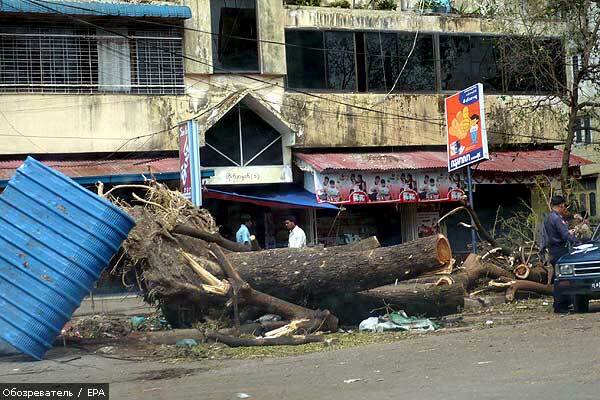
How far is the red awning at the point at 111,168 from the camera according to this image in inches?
795

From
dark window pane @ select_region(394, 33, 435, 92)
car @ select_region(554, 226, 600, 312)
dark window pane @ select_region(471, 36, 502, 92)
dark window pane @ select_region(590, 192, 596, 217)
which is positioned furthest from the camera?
dark window pane @ select_region(590, 192, 596, 217)

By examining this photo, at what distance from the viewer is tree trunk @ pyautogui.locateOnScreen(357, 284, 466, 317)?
41.8ft

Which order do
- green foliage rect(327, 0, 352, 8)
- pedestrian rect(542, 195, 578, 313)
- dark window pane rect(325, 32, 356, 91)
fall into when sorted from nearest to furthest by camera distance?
pedestrian rect(542, 195, 578, 313) < dark window pane rect(325, 32, 356, 91) < green foliage rect(327, 0, 352, 8)

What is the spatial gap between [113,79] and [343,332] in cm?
1274

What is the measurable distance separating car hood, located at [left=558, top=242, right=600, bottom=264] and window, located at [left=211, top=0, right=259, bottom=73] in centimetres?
1314

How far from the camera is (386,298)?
12734mm

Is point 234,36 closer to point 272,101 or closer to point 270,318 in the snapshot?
point 272,101

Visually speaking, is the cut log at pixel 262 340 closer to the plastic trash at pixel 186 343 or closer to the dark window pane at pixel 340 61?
the plastic trash at pixel 186 343

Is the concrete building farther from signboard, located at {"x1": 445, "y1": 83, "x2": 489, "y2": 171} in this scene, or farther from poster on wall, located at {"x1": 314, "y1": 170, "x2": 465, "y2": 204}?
signboard, located at {"x1": 445, "y1": 83, "x2": 489, "y2": 171}

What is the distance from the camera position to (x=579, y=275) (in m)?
12.1

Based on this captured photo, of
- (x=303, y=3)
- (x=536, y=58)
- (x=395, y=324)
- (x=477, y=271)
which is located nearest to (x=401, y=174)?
(x=536, y=58)

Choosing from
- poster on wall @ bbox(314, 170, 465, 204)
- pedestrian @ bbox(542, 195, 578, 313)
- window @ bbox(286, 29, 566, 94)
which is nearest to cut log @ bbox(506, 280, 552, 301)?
pedestrian @ bbox(542, 195, 578, 313)

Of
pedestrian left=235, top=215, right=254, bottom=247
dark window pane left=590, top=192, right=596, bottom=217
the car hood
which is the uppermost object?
the car hood

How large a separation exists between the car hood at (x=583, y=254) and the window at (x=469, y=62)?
14429 millimetres
